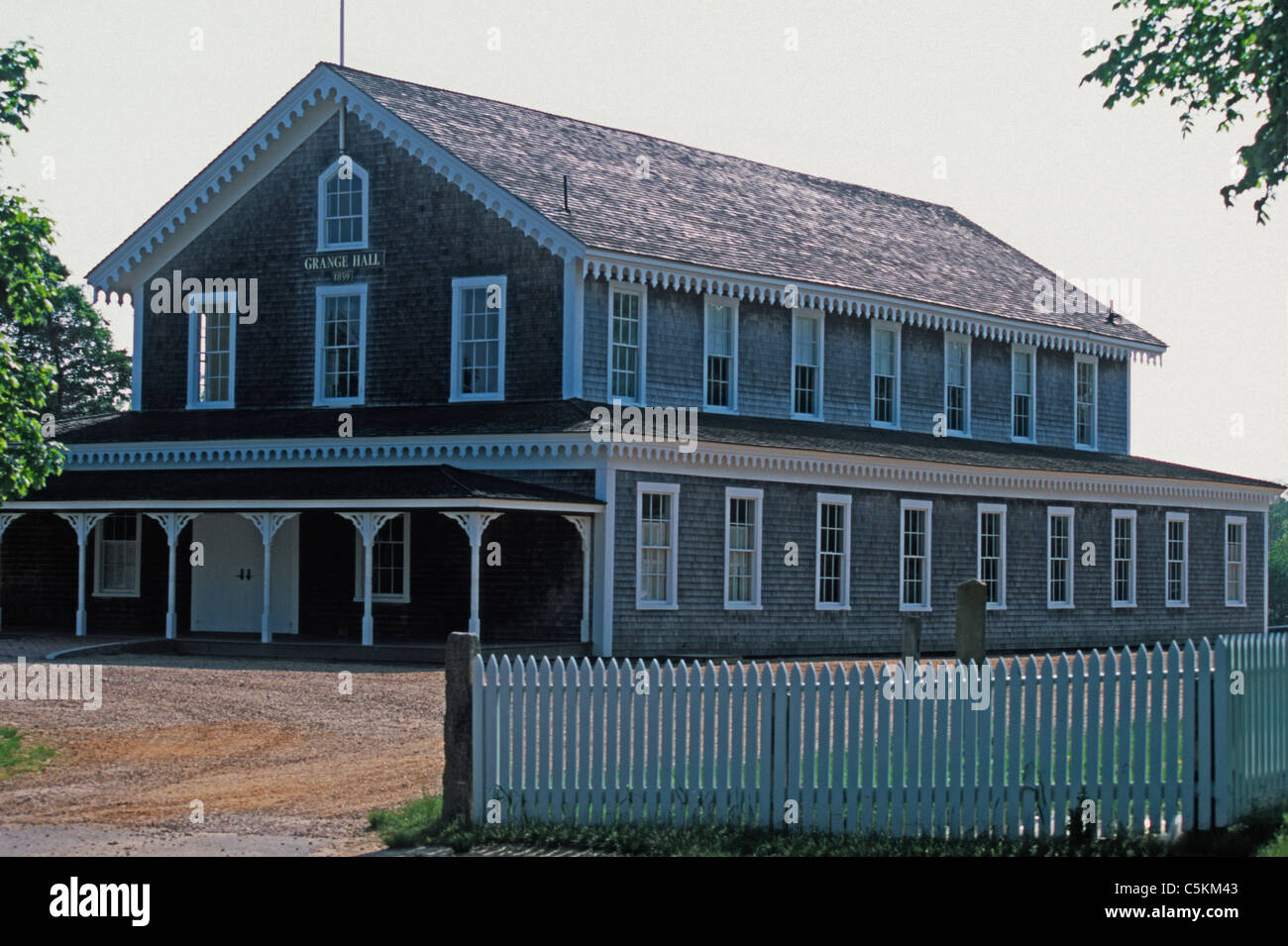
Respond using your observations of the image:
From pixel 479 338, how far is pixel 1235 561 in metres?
22.8

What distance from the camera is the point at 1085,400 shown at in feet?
155

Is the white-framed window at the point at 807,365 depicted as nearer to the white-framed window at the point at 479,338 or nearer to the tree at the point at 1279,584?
the white-framed window at the point at 479,338

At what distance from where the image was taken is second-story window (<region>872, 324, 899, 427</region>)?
40.4 meters

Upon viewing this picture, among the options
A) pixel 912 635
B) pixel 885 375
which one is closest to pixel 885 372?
pixel 885 375

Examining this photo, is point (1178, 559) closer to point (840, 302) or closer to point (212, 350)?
point (840, 302)

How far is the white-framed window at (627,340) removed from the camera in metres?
34.2

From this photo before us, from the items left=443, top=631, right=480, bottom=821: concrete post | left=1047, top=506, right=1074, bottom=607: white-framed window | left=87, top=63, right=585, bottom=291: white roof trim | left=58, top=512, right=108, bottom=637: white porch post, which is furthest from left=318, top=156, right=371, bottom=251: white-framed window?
left=443, top=631, right=480, bottom=821: concrete post

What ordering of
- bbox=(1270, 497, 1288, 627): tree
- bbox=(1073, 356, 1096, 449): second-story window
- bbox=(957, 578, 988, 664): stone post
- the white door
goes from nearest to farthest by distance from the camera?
bbox=(957, 578, 988, 664): stone post < the white door < bbox=(1073, 356, 1096, 449): second-story window < bbox=(1270, 497, 1288, 627): tree

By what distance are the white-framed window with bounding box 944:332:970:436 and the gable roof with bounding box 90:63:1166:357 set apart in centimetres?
62

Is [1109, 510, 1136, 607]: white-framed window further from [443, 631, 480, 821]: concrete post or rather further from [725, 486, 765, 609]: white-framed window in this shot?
[443, 631, 480, 821]: concrete post

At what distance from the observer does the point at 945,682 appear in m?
14.3
